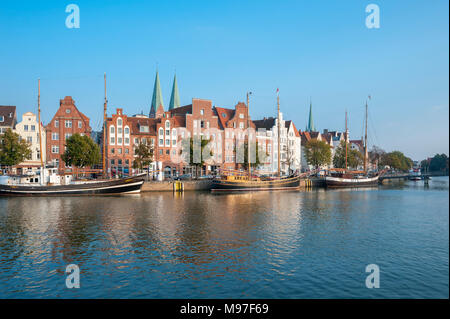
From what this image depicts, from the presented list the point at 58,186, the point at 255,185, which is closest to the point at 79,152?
the point at 58,186

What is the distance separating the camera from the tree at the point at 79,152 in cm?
6694

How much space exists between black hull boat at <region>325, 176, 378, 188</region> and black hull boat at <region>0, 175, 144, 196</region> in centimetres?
4758

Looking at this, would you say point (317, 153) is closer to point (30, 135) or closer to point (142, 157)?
point (142, 157)

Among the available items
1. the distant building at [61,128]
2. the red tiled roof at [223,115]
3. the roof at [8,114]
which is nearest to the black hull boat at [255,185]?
the red tiled roof at [223,115]

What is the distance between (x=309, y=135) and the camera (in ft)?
454

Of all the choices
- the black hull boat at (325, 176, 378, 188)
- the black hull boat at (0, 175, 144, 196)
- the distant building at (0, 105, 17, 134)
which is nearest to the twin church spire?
the distant building at (0, 105, 17, 134)

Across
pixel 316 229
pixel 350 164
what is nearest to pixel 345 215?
pixel 316 229

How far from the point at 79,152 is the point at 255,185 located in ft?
118

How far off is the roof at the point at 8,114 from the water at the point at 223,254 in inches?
2185

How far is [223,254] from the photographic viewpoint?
21.1 m

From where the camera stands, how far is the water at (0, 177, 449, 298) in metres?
15.8

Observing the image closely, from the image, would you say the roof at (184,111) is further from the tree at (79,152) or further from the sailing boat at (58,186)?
the sailing boat at (58,186)

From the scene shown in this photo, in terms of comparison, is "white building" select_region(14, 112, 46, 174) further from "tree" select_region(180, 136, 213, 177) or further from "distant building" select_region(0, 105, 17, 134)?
"tree" select_region(180, 136, 213, 177)
